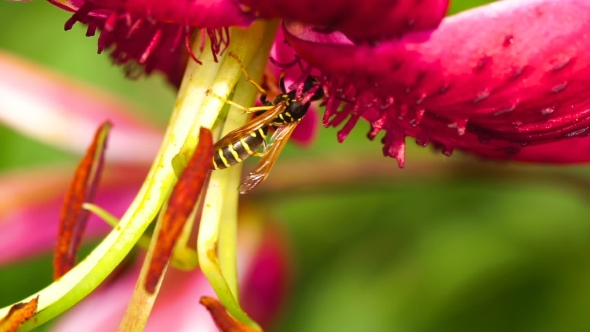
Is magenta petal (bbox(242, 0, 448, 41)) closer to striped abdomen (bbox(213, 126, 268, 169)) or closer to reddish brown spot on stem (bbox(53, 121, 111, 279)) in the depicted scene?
striped abdomen (bbox(213, 126, 268, 169))

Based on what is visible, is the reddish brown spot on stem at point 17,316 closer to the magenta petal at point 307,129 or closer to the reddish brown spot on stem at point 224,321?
the reddish brown spot on stem at point 224,321

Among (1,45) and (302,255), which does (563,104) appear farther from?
(1,45)

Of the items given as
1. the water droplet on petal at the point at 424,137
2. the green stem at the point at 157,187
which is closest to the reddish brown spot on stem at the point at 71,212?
the green stem at the point at 157,187

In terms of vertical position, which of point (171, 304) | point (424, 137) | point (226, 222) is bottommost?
point (171, 304)

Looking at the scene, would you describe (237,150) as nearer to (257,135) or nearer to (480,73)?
(257,135)

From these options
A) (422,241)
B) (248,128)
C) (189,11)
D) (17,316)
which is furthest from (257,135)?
(422,241)

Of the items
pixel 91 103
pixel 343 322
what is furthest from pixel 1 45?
pixel 343 322
